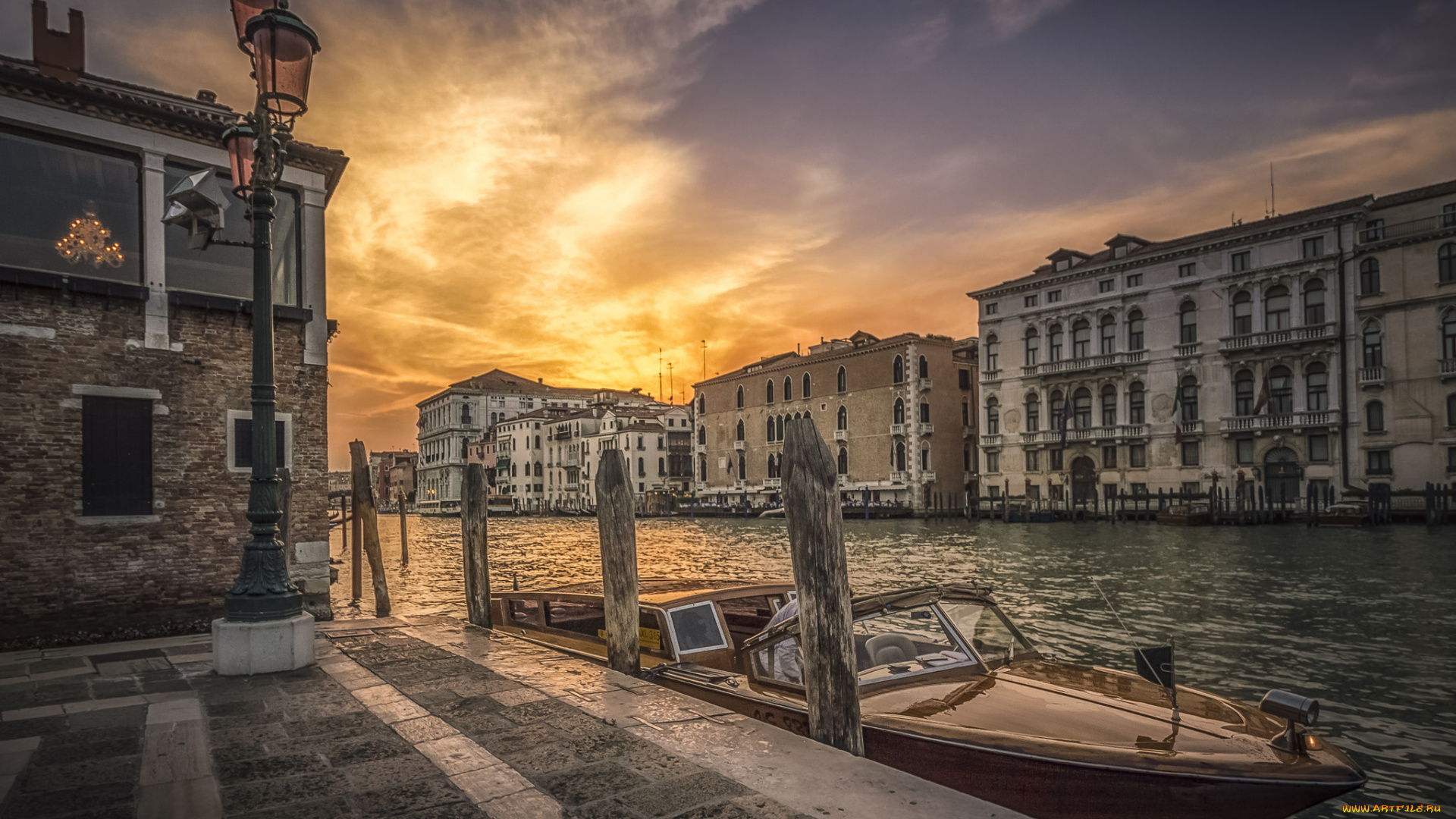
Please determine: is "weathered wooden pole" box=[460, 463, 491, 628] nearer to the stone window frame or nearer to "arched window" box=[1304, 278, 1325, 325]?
the stone window frame

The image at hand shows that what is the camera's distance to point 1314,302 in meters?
39.5

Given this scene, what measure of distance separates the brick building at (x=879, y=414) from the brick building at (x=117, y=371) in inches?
1698

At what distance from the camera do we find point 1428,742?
729cm

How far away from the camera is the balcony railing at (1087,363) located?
45247 mm

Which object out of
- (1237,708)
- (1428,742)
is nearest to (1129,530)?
(1428,742)

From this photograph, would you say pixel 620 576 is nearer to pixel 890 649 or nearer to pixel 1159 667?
pixel 890 649

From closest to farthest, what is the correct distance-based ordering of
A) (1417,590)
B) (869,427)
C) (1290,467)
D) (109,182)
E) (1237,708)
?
(1237,708) → (109,182) → (1417,590) → (1290,467) → (869,427)

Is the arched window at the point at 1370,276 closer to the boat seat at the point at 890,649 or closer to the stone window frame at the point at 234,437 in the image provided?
the boat seat at the point at 890,649

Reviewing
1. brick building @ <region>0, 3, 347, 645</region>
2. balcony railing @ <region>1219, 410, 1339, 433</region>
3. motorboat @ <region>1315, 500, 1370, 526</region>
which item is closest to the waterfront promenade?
brick building @ <region>0, 3, 347, 645</region>

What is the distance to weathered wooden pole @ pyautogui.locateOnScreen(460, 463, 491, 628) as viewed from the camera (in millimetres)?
9773

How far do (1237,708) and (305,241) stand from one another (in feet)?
38.7

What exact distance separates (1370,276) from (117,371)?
45.8m

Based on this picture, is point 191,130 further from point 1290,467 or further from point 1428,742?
point 1290,467

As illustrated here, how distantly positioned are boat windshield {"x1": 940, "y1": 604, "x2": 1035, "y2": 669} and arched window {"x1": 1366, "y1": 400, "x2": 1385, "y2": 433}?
40.1 m
